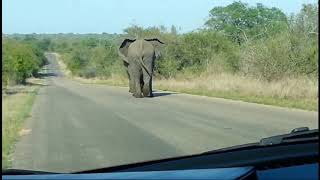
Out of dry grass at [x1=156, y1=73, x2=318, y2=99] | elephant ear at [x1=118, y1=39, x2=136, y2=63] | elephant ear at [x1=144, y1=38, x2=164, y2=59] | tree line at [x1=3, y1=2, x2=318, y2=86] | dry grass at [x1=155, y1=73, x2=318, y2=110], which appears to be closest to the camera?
dry grass at [x1=155, y1=73, x2=318, y2=110]

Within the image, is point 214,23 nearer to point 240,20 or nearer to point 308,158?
point 240,20

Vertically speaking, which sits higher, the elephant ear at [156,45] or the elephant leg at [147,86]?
the elephant ear at [156,45]

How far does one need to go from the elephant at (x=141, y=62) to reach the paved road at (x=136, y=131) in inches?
275

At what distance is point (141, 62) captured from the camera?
30000 mm

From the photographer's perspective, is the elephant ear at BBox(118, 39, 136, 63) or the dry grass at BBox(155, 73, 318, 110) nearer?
the dry grass at BBox(155, 73, 318, 110)

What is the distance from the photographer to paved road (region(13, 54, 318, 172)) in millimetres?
10117

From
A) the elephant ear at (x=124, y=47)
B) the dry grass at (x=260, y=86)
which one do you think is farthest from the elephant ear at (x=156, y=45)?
the dry grass at (x=260, y=86)

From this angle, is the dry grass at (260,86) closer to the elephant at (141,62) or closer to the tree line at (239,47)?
the tree line at (239,47)

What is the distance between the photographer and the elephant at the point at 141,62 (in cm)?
2889

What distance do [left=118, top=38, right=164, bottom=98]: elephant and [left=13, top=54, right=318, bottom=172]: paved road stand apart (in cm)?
697

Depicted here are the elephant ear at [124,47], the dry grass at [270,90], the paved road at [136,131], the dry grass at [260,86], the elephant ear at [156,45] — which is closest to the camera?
the paved road at [136,131]

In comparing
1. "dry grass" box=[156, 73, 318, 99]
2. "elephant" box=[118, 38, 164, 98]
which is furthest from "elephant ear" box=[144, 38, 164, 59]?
"dry grass" box=[156, 73, 318, 99]

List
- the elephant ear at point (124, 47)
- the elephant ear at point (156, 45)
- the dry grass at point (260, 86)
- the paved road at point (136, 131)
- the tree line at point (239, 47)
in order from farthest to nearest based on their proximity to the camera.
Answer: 1. the elephant ear at point (124, 47)
2. the elephant ear at point (156, 45)
3. the tree line at point (239, 47)
4. the dry grass at point (260, 86)
5. the paved road at point (136, 131)

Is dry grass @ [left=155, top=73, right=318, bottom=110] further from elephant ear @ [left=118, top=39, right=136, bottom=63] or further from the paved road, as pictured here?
elephant ear @ [left=118, top=39, right=136, bottom=63]
